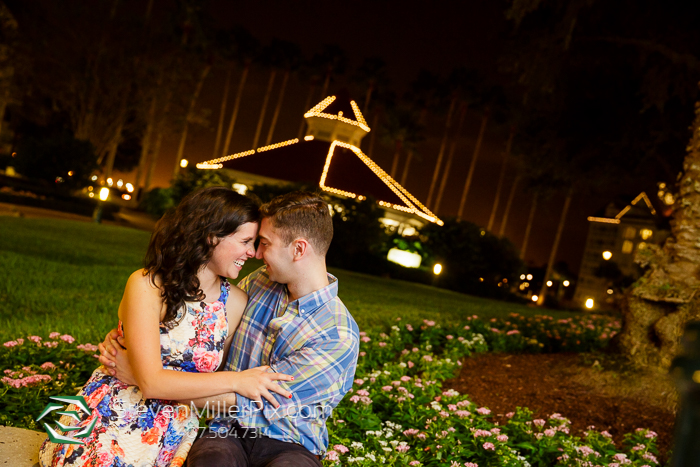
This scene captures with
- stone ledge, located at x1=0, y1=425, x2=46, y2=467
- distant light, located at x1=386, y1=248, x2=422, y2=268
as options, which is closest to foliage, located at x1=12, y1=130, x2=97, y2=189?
distant light, located at x1=386, y1=248, x2=422, y2=268

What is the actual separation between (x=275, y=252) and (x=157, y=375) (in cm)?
81

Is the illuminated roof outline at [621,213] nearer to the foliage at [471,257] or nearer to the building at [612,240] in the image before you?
the building at [612,240]

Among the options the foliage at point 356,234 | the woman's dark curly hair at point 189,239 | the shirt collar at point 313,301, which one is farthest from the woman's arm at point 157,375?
the foliage at point 356,234

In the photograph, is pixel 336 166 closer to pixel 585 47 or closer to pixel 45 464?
pixel 585 47

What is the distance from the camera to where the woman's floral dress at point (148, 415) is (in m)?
2.65

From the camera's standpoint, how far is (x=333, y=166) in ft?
95.2

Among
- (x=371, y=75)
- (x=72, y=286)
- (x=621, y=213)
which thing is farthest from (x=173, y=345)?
(x=621, y=213)

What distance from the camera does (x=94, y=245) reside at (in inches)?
589

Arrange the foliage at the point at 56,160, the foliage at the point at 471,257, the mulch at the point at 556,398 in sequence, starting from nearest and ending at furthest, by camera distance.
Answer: the mulch at the point at 556,398 → the foliage at the point at 471,257 → the foliage at the point at 56,160

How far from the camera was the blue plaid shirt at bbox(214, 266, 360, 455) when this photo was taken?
2.74 m

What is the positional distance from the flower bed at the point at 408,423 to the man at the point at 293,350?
0.87 metres

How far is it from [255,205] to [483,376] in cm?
469

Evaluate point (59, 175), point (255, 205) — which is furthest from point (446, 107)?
point (255, 205)

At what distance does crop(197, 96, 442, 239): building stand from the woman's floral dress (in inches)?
887
